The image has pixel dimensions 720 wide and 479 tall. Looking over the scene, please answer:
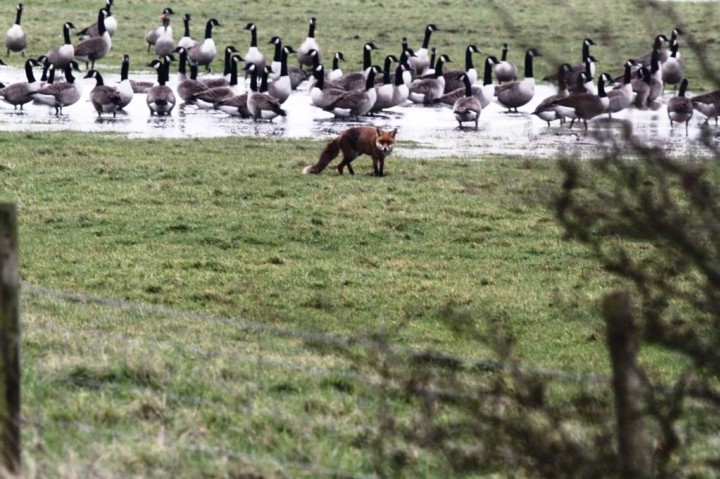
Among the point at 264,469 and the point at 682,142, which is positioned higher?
the point at 264,469

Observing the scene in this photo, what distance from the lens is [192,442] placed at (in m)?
5.65

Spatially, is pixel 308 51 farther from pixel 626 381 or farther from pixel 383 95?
pixel 626 381

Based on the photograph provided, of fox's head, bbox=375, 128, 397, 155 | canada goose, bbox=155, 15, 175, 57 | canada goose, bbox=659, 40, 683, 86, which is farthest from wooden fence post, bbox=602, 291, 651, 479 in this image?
canada goose, bbox=155, 15, 175, 57

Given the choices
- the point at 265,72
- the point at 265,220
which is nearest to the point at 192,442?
the point at 265,220

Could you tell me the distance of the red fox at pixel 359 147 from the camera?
639 inches

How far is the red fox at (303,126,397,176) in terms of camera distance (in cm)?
1623

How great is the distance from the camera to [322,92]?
81.0 feet

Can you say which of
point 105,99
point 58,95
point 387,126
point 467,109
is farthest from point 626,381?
point 58,95

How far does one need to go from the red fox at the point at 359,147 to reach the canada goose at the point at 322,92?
7.59 meters

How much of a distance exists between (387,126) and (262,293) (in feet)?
39.7

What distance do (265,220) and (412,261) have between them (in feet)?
6.52

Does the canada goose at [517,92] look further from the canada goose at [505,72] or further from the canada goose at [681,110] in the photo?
the canada goose at [505,72]

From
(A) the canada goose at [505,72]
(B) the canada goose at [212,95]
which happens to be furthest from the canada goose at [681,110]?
(B) the canada goose at [212,95]

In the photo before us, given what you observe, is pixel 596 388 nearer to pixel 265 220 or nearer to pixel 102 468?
pixel 102 468
